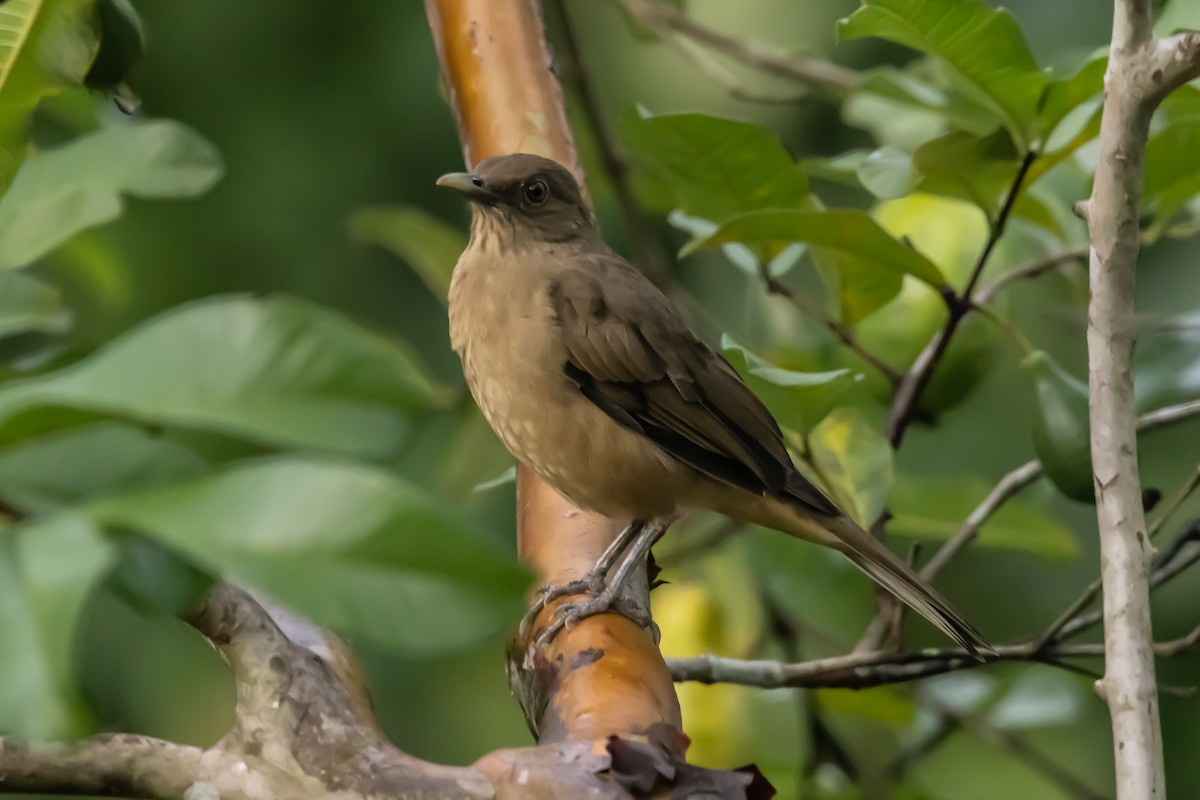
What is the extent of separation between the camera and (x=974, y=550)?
4148 mm

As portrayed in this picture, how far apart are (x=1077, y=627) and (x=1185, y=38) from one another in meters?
0.99

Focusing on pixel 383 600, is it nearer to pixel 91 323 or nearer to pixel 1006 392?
pixel 91 323

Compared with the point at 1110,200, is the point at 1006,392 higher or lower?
higher

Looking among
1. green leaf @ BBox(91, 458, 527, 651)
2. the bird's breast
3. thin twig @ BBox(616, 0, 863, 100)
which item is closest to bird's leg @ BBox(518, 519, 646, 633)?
the bird's breast

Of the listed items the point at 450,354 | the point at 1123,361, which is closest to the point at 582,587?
the point at 1123,361

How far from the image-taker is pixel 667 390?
2494 millimetres

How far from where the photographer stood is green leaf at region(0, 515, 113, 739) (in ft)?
2.20

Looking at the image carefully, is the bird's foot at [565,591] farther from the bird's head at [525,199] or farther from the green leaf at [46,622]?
the green leaf at [46,622]

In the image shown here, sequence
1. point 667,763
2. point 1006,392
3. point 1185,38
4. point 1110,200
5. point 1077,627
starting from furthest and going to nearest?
point 1006,392
point 1077,627
point 1110,200
point 1185,38
point 667,763

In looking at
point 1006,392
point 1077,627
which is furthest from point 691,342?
point 1006,392

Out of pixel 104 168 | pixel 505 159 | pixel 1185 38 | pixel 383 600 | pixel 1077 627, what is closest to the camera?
pixel 383 600

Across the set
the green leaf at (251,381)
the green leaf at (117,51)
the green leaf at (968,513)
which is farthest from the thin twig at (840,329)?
the green leaf at (251,381)

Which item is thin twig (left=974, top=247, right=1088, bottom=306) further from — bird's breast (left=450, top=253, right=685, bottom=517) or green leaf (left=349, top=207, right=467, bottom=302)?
green leaf (left=349, top=207, right=467, bottom=302)

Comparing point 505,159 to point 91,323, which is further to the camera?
point 91,323
